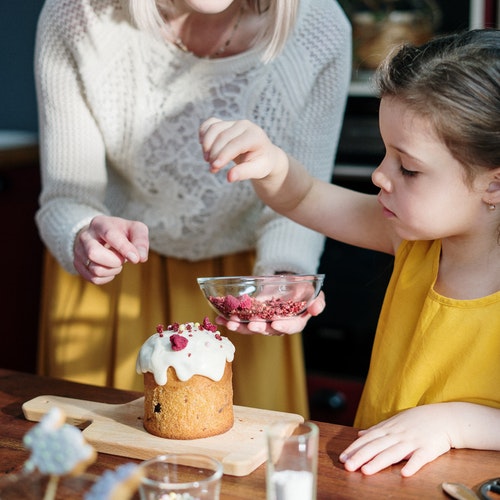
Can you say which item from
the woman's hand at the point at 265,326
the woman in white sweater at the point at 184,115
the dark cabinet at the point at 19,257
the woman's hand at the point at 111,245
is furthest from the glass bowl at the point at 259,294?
the dark cabinet at the point at 19,257

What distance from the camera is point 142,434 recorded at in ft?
3.84

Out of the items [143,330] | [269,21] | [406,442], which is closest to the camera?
[406,442]

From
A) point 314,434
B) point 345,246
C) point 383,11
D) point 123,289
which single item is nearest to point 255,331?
point 314,434

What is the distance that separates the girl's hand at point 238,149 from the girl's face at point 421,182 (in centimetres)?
20

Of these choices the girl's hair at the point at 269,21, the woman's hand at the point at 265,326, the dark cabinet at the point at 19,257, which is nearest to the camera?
the woman's hand at the point at 265,326

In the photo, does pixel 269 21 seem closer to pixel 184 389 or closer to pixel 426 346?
pixel 426 346

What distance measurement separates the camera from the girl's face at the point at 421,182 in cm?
125

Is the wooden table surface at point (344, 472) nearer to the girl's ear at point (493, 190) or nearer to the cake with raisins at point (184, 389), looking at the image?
the cake with raisins at point (184, 389)

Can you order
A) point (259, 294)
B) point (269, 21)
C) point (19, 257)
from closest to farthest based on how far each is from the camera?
point (259, 294), point (269, 21), point (19, 257)

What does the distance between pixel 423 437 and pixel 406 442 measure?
0.03 meters

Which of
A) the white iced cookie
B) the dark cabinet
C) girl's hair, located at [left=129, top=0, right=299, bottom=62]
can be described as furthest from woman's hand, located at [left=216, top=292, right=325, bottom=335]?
the dark cabinet

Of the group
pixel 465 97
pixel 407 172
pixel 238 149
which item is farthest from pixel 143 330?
pixel 465 97

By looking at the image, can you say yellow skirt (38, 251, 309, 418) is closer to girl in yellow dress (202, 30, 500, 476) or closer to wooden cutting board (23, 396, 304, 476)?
girl in yellow dress (202, 30, 500, 476)

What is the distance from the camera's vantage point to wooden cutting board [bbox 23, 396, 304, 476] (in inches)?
43.0
